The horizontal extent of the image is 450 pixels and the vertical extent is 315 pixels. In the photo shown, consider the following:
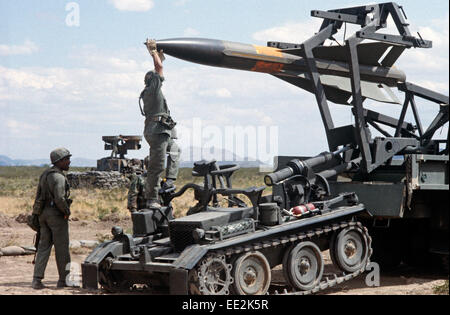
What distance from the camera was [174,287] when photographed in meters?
7.18

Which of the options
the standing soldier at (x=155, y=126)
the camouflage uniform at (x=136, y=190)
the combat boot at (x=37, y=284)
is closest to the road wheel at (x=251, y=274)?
the standing soldier at (x=155, y=126)

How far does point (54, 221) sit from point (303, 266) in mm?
3119

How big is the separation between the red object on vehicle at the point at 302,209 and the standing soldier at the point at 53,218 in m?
2.80

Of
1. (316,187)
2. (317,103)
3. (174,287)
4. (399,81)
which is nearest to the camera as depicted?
(174,287)

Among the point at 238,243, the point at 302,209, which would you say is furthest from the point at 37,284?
the point at 302,209

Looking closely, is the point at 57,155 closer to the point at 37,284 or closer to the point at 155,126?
the point at 155,126

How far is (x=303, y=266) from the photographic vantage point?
830 centimetres

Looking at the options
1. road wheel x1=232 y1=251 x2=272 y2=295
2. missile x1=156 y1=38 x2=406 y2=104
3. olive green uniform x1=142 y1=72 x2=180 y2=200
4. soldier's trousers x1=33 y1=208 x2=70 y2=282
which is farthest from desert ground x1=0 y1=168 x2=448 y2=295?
missile x1=156 y1=38 x2=406 y2=104

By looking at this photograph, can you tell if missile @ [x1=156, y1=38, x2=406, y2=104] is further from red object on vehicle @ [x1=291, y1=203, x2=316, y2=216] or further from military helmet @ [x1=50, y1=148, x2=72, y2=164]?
red object on vehicle @ [x1=291, y1=203, x2=316, y2=216]

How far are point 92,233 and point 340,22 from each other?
8.02m

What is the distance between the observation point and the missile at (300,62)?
29.9 ft

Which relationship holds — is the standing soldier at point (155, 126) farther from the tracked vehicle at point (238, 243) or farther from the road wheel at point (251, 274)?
the road wheel at point (251, 274)
